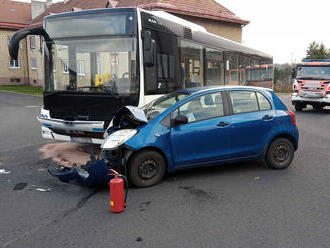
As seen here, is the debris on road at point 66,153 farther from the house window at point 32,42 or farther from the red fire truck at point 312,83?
the house window at point 32,42

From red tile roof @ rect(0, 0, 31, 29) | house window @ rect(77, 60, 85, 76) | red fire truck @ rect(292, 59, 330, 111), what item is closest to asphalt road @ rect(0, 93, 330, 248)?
house window @ rect(77, 60, 85, 76)

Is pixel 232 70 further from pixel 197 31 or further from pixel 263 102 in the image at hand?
pixel 263 102

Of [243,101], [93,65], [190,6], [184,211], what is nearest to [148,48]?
[93,65]

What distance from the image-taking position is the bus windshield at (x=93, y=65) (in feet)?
23.0

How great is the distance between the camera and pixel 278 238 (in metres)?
3.66

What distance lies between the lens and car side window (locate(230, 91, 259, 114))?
6109 mm

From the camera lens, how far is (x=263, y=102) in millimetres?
6379

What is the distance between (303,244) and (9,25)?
46.8 metres

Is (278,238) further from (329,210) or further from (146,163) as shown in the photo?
(146,163)

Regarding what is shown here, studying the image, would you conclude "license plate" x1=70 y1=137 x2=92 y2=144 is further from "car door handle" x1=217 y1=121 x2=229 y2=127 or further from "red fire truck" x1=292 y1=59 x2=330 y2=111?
"red fire truck" x1=292 y1=59 x2=330 y2=111

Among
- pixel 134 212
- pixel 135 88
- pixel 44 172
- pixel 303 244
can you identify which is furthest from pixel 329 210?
pixel 44 172

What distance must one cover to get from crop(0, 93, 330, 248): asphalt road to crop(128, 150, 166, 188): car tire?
0.46 feet

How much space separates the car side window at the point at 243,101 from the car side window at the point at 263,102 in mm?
91

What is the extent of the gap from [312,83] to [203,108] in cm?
1387
